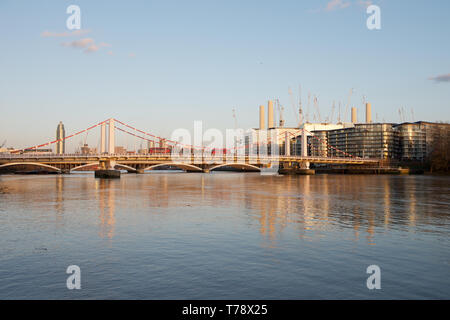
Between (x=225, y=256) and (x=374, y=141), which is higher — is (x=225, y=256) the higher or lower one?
the lower one

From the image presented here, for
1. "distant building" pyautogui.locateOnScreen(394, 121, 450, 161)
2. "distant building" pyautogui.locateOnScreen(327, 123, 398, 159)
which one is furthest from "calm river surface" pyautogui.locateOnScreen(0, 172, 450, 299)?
"distant building" pyautogui.locateOnScreen(394, 121, 450, 161)

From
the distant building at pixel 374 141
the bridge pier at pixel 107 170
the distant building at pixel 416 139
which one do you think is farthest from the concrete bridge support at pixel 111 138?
the distant building at pixel 416 139

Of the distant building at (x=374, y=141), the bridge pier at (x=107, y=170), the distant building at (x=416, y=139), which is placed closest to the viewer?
the bridge pier at (x=107, y=170)

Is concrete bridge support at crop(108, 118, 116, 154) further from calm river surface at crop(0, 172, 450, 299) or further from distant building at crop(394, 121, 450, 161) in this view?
distant building at crop(394, 121, 450, 161)

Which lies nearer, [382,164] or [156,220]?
[156,220]

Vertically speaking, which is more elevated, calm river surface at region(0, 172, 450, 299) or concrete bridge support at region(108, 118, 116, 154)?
concrete bridge support at region(108, 118, 116, 154)

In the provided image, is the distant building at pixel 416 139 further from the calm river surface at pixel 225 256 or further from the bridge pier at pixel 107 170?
the calm river surface at pixel 225 256

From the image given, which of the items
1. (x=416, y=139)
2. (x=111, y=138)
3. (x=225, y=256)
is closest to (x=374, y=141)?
(x=416, y=139)

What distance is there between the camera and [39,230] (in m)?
→ 18.6

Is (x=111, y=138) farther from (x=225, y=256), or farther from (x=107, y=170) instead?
(x=225, y=256)
